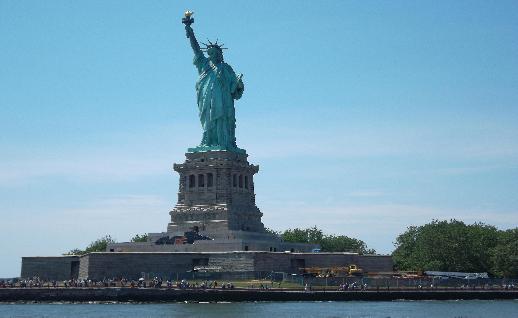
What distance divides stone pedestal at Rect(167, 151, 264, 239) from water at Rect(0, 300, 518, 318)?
21695 millimetres

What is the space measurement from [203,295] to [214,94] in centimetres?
2839

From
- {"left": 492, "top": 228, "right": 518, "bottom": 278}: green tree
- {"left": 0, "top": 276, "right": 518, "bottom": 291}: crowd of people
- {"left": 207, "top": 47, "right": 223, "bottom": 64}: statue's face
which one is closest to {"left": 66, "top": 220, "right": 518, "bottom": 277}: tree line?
{"left": 492, "top": 228, "right": 518, "bottom": 278}: green tree

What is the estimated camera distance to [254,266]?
273 feet

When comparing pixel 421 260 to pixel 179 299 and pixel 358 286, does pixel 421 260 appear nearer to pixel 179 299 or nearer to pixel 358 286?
pixel 358 286

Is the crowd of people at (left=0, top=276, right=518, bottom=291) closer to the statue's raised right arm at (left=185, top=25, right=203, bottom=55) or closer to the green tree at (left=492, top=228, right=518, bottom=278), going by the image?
the green tree at (left=492, top=228, right=518, bottom=278)

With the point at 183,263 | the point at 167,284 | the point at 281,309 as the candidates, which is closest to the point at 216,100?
the point at 183,263

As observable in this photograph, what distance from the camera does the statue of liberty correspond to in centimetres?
9869

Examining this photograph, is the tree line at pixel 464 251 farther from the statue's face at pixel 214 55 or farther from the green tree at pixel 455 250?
the statue's face at pixel 214 55

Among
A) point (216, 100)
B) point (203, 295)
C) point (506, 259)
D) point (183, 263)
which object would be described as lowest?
point (203, 295)

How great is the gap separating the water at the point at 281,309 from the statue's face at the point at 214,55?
32.2m

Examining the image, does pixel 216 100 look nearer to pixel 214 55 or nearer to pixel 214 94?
pixel 214 94

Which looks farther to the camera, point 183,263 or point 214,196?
point 214,196

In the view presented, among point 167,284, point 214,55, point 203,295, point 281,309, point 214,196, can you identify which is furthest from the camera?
point 214,55

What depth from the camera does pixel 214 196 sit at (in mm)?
96312
